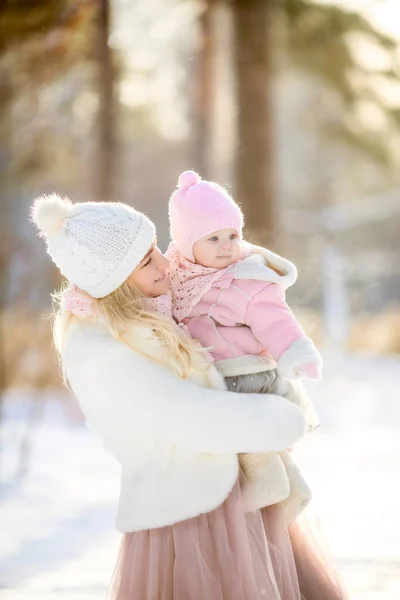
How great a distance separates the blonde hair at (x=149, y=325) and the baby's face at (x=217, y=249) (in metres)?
0.18

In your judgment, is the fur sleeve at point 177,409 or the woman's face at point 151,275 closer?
the fur sleeve at point 177,409

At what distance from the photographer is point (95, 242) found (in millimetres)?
2152

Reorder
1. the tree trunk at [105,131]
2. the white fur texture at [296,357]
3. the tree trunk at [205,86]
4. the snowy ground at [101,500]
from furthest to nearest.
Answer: the tree trunk at [205,86] < the tree trunk at [105,131] < the snowy ground at [101,500] < the white fur texture at [296,357]

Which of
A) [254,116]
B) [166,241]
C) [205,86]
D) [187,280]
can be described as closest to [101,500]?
[187,280]

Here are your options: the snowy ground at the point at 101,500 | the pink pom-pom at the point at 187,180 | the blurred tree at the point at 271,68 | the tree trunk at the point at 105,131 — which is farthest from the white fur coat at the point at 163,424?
the tree trunk at the point at 105,131

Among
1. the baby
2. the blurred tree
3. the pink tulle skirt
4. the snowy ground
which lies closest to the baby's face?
the baby

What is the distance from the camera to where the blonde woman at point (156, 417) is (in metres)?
2.10

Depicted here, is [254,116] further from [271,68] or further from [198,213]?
[198,213]

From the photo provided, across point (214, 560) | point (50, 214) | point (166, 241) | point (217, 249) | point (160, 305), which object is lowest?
point (166, 241)

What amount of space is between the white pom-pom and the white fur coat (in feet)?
0.81

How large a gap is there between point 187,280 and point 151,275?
0.35 feet

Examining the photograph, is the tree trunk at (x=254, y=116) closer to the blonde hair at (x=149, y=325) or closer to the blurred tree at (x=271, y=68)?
the blurred tree at (x=271, y=68)

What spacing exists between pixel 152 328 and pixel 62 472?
3.56 m

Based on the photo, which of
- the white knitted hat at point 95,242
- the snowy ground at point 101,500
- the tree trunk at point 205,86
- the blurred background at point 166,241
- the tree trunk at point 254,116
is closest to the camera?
the white knitted hat at point 95,242
